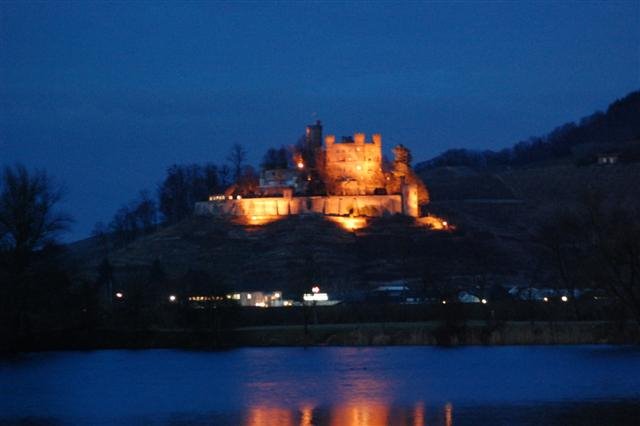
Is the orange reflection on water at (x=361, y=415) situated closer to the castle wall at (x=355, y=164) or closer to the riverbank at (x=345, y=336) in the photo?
the riverbank at (x=345, y=336)

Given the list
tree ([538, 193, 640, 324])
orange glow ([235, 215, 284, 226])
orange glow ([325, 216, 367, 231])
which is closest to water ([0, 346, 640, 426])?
tree ([538, 193, 640, 324])

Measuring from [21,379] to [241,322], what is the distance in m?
Answer: 21.7

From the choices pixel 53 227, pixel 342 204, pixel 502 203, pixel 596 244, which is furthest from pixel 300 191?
pixel 596 244

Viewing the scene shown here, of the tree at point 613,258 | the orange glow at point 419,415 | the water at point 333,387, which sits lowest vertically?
the orange glow at point 419,415

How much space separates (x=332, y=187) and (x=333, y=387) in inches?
3828

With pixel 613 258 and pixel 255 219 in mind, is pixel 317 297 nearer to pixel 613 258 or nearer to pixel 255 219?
pixel 613 258

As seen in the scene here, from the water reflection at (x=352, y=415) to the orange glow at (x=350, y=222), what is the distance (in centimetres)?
8808

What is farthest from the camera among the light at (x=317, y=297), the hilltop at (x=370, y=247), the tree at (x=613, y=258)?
the hilltop at (x=370, y=247)

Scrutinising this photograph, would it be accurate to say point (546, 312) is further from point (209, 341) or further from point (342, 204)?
point (342, 204)

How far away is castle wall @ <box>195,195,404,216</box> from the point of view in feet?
415

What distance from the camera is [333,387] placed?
1495 inches

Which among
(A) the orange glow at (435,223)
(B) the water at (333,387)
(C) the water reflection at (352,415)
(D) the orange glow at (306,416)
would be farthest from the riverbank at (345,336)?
(A) the orange glow at (435,223)

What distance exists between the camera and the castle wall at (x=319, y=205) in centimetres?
12644

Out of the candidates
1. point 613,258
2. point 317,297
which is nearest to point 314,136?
point 317,297
